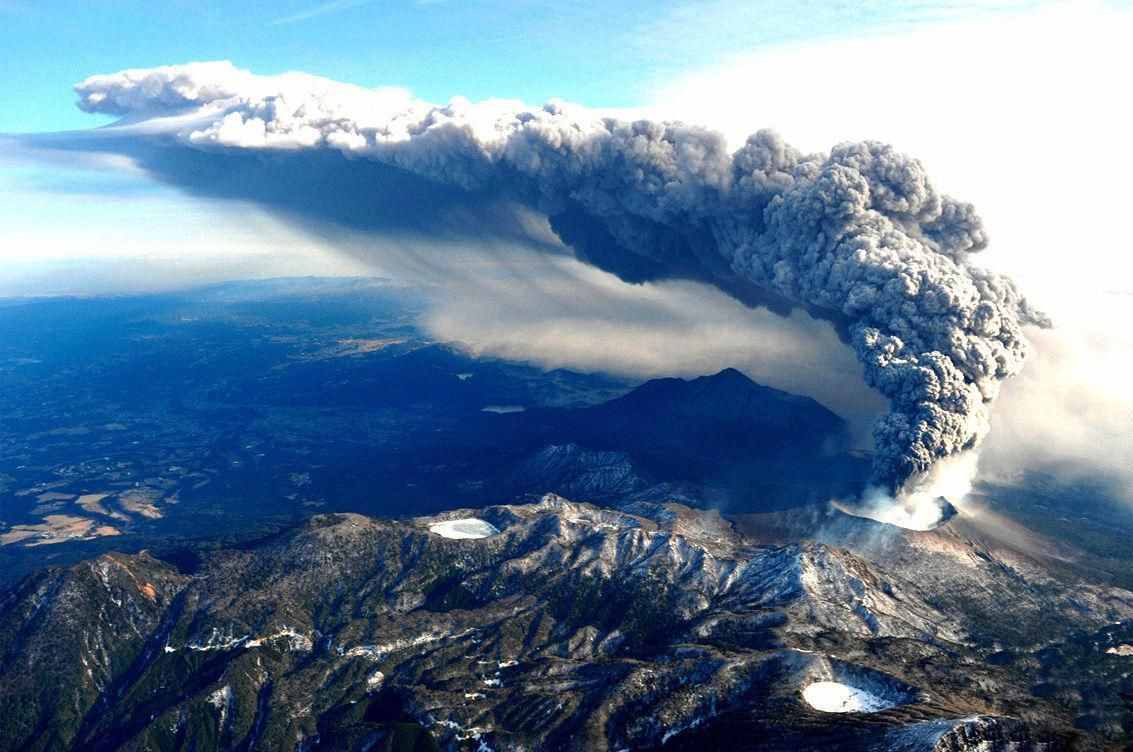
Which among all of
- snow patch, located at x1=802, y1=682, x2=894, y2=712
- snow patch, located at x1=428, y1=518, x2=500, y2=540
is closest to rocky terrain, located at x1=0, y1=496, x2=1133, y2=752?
snow patch, located at x1=802, y1=682, x2=894, y2=712

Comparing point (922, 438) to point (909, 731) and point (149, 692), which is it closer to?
point (909, 731)

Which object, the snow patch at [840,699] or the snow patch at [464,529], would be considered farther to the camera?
the snow patch at [464,529]

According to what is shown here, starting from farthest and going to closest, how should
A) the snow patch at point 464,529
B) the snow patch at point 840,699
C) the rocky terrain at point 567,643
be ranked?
1. the snow patch at point 464,529
2. the rocky terrain at point 567,643
3. the snow patch at point 840,699

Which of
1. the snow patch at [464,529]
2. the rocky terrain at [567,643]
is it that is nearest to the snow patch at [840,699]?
the rocky terrain at [567,643]

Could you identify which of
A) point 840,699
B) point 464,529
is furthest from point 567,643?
point 464,529

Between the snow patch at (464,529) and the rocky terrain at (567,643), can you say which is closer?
the rocky terrain at (567,643)

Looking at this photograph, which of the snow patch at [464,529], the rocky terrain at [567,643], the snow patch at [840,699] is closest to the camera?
the snow patch at [840,699]

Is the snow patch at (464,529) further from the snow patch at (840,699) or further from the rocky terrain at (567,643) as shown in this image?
the snow patch at (840,699)

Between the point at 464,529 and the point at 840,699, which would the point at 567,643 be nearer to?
the point at 840,699
